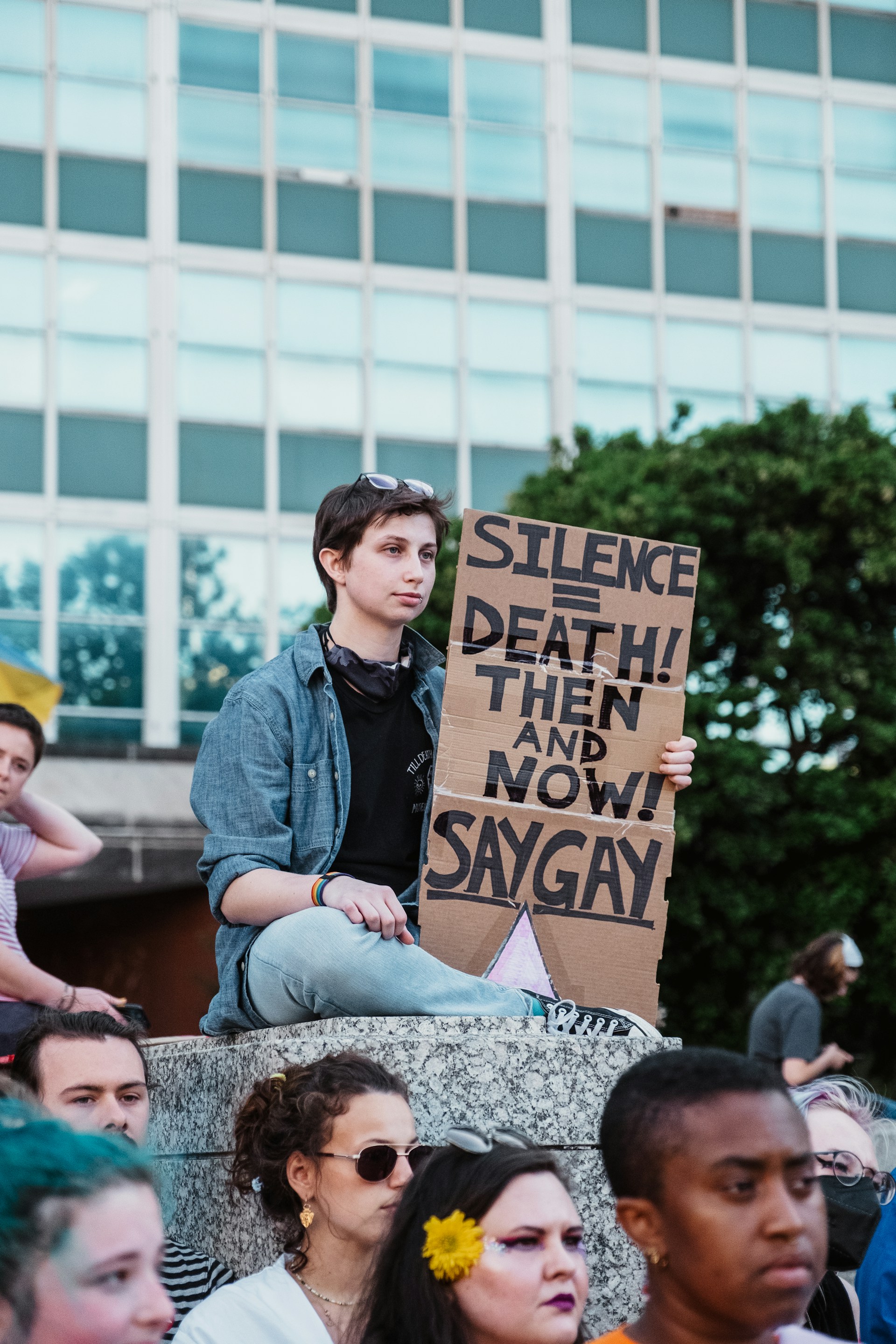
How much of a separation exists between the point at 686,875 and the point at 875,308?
10.4 meters

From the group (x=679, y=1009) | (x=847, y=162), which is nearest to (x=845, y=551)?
(x=679, y=1009)

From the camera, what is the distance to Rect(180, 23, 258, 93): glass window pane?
20.8 meters

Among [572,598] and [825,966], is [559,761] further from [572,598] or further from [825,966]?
[825,966]

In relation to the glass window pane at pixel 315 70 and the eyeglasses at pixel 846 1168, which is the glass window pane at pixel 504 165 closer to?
the glass window pane at pixel 315 70

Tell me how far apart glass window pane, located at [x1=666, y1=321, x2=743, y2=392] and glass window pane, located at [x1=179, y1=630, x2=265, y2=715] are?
6416 millimetres

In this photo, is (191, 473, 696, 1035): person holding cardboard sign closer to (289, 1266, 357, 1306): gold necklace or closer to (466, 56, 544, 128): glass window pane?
(289, 1266, 357, 1306): gold necklace

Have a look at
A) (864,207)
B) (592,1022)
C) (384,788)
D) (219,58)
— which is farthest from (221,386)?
(592,1022)

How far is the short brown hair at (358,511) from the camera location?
14.2 feet

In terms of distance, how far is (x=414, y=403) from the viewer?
20719 mm

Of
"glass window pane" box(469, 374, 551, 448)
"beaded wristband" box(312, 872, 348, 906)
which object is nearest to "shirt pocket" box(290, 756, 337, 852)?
"beaded wristband" box(312, 872, 348, 906)

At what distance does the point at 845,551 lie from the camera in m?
16.3

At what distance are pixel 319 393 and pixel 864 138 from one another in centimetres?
856

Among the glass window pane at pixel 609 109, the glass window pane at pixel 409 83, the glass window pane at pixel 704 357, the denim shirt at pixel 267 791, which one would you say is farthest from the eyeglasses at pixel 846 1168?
the glass window pane at pixel 609 109

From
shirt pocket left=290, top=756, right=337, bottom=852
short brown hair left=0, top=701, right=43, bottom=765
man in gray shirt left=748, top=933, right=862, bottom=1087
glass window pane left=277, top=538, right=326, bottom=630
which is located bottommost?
man in gray shirt left=748, top=933, right=862, bottom=1087
